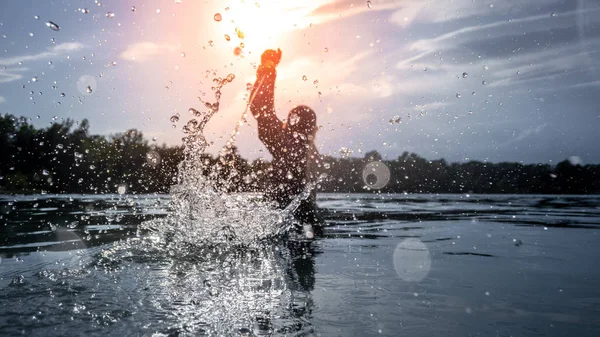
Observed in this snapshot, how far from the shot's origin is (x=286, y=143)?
6789 millimetres

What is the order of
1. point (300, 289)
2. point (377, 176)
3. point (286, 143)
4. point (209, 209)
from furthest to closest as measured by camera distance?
1. point (377, 176)
2. point (286, 143)
3. point (209, 209)
4. point (300, 289)

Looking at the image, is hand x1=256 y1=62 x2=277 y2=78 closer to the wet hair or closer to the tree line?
the wet hair

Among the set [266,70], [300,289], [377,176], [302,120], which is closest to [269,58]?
[266,70]

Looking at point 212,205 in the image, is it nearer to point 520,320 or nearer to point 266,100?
point 266,100

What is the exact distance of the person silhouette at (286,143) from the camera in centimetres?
648

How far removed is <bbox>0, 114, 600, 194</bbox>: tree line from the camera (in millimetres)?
48156

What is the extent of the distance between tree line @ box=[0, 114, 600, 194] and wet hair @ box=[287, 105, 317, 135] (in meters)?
27.1

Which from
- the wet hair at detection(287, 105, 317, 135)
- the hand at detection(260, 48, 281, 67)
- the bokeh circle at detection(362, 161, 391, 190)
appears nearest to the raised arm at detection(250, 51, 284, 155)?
the hand at detection(260, 48, 281, 67)

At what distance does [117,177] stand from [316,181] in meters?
65.7

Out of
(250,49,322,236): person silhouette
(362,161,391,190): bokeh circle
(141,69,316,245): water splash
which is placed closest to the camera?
(141,69,316,245): water splash

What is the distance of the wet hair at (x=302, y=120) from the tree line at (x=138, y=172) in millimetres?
27097

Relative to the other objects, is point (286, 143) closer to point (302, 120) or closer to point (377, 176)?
point (302, 120)

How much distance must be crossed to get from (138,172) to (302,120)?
230 feet

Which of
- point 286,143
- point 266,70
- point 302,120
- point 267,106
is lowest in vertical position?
point 286,143
